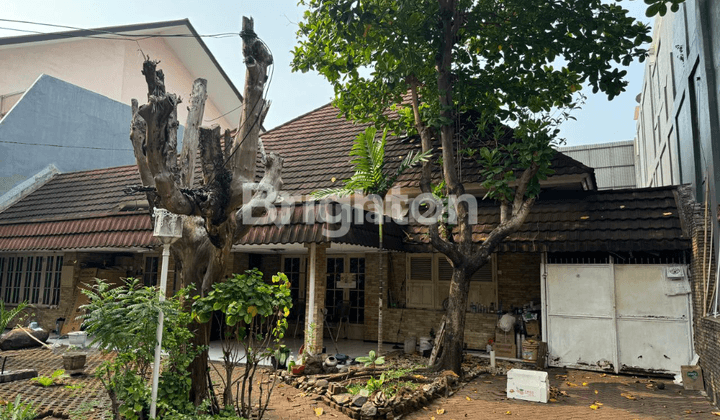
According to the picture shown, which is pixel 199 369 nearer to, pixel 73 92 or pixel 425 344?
pixel 425 344

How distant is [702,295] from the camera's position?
792 cm

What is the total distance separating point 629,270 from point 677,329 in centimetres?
129

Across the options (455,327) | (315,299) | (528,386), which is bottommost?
(528,386)

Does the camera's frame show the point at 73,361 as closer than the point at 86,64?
Yes

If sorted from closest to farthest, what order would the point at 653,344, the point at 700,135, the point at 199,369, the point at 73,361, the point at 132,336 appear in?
1. the point at 132,336
2. the point at 199,369
3. the point at 73,361
4. the point at 700,135
5. the point at 653,344

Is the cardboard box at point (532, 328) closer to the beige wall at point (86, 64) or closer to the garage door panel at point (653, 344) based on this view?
the garage door panel at point (653, 344)

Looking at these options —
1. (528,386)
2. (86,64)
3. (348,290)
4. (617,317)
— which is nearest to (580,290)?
(617,317)

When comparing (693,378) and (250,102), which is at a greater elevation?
(250,102)

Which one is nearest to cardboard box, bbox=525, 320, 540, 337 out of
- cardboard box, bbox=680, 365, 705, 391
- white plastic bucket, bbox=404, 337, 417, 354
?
white plastic bucket, bbox=404, 337, 417, 354

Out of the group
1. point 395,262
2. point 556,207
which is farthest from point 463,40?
point 395,262

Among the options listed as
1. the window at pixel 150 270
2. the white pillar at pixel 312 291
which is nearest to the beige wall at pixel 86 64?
the window at pixel 150 270

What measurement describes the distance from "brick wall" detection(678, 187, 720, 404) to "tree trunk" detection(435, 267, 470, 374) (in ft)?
12.2

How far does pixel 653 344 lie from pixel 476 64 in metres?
6.44

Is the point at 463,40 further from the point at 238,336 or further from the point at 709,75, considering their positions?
the point at 238,336
